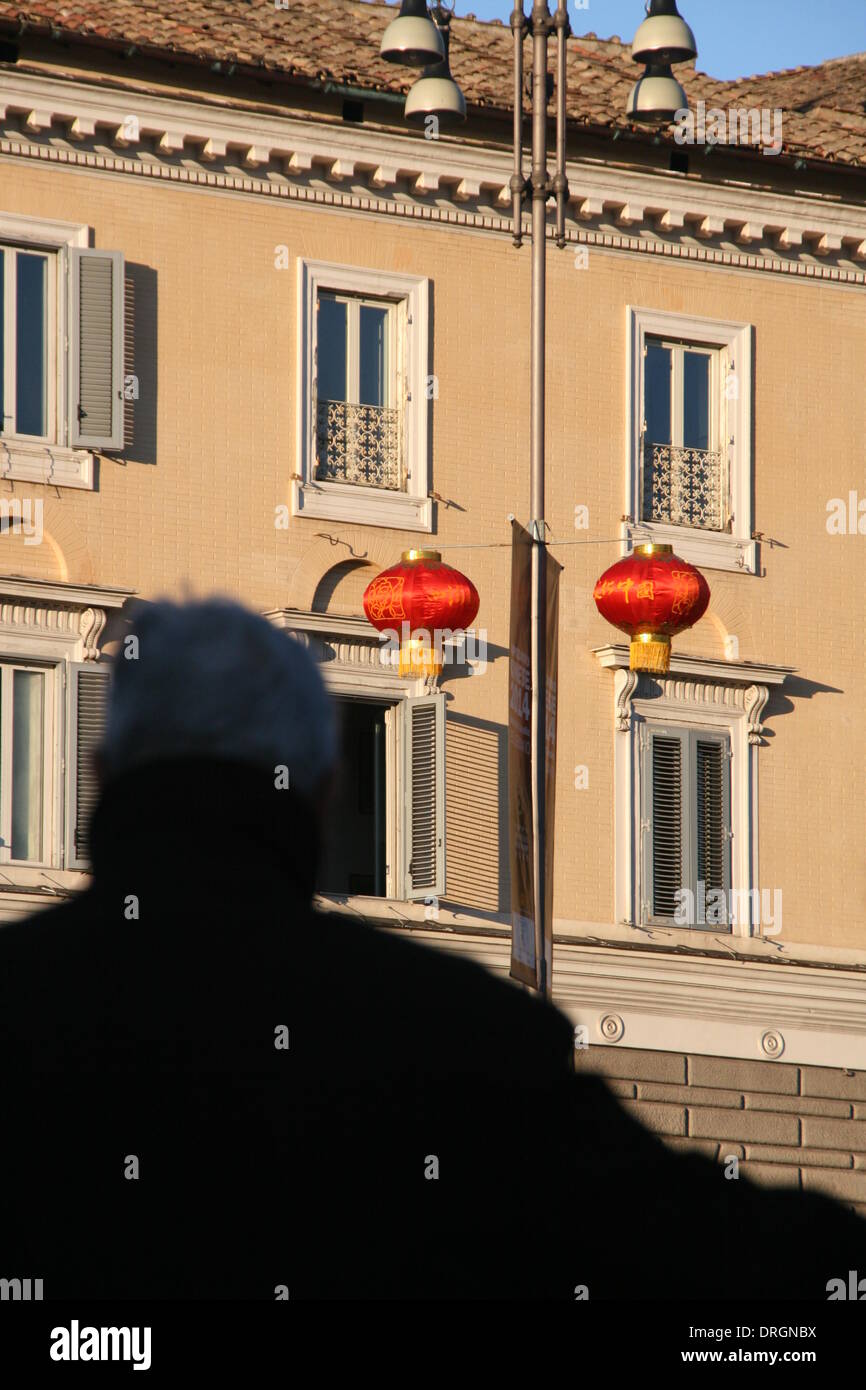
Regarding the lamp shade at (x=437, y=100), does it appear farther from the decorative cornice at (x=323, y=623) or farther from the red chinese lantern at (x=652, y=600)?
the decorative cornice at (x=323, y=623)

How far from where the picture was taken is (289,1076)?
131 inches

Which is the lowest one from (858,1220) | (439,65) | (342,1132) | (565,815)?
(858,1220)

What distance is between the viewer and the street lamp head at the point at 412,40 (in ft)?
61.0

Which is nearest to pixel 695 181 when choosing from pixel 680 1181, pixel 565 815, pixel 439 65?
pixel 439 65

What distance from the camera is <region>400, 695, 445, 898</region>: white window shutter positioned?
21688 mm

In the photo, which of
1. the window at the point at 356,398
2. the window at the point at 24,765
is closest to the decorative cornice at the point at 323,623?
the window at the point at 356,398

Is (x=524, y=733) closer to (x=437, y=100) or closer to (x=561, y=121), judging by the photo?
(x=561, y=121)

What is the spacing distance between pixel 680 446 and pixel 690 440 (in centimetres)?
15

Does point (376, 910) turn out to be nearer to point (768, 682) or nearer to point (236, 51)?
point (768, 682)

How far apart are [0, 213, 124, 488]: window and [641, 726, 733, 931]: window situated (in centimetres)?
558

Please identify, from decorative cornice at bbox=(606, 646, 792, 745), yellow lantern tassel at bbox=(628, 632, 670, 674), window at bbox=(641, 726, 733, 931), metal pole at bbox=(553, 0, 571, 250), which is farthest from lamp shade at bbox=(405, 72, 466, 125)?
window at bbox=(641, 726, 733, 931)

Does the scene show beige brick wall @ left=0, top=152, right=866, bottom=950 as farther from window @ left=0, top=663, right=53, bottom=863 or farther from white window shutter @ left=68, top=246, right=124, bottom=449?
window @ left=0, top=663, right=53, bottom=863

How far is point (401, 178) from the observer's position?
2262 cm
